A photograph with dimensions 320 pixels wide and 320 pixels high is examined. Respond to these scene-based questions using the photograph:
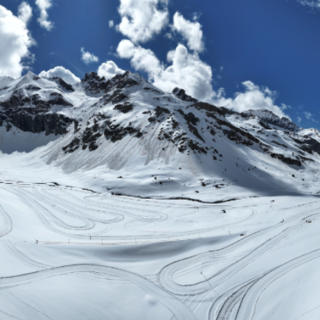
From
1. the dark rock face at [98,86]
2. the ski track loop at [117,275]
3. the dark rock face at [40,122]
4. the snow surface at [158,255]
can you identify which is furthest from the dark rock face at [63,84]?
the ski track loop at [117,275]

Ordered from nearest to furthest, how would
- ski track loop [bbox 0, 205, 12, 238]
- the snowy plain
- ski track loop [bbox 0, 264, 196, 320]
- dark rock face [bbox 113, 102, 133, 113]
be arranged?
the snowy plain → ski track loop [bbox 0, 264, 196, 320] → ski track loop [bbox 0, 205, 12, 238] → dark rock face [bbox 113, 102, 133, 113]

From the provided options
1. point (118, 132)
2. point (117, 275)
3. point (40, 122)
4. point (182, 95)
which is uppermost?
point (182, 95)

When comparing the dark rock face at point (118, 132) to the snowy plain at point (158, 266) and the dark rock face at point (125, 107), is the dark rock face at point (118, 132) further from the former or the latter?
the snowy plain at point (158, 266)

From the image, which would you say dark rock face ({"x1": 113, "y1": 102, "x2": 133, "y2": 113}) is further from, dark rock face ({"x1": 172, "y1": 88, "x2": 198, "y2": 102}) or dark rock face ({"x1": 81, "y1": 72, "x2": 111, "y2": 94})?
dark rock face ({"x1": 81, "y1": 72, "x2": 111, "y2": 94})

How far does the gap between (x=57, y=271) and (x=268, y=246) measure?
63.1 feet

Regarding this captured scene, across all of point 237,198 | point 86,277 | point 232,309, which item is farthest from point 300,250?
point 237,198

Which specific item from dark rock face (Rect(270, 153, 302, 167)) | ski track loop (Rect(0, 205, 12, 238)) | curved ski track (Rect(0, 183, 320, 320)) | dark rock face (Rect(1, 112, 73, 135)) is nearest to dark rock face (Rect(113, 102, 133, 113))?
dark rock face (Rect(1, 112, 73, 135))

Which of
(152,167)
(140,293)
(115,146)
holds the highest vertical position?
(115,146)

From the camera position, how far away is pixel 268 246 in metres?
19.7

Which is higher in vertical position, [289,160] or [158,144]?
[289,160]

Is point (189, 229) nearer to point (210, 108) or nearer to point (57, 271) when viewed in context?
point (57, 271)

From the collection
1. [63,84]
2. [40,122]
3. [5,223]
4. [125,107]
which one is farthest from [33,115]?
[5,223]

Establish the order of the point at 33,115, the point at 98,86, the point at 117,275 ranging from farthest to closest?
the point at 98,86 → the point at 33,115 → the point at 117,275

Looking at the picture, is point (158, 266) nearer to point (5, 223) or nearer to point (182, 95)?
point (5, 223)
